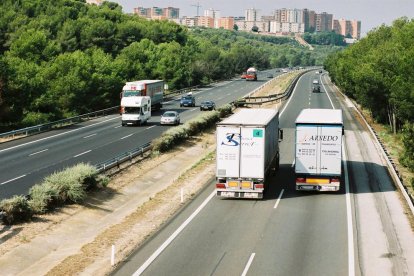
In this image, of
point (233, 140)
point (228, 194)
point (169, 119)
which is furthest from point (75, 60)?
point (228, 194)

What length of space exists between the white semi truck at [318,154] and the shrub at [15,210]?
511 inches

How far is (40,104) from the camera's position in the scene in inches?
2403

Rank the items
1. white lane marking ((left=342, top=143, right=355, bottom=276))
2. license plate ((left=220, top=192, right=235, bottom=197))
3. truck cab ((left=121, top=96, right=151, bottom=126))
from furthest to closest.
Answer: truck cab ((left=121, top=96, right=151, bottom=126)) → license plate ((left=220, top=192, right=235, bottom=197)) → white lane marking ((left=342, top=143, right=355, bottom=276))

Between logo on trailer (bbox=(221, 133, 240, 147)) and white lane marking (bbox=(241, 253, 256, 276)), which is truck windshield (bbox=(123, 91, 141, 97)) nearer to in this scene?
logo on trailer (bbox=(221, 133, 240, 147))

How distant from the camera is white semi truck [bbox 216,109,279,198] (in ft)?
85.2

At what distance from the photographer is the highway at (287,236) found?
18.0 metres

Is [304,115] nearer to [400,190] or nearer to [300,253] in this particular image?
[400,190]

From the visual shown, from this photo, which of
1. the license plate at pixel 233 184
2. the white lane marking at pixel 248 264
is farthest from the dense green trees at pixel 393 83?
the white lane marking at pixel 248 264

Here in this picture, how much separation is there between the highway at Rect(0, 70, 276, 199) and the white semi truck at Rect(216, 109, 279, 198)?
10.1 metres

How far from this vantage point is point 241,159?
85.5ft

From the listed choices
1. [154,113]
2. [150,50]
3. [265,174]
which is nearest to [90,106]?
[154,113]

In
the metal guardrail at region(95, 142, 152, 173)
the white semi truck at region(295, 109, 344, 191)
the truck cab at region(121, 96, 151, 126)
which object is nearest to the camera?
the white semi truck at region(295, 109, 344, 191)

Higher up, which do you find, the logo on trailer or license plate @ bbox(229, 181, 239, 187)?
the logo on trailer

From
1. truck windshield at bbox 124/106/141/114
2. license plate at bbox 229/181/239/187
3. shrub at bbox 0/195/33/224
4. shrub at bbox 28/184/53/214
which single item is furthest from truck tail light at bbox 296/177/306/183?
truck windshield at bbox 124/106/141/114
